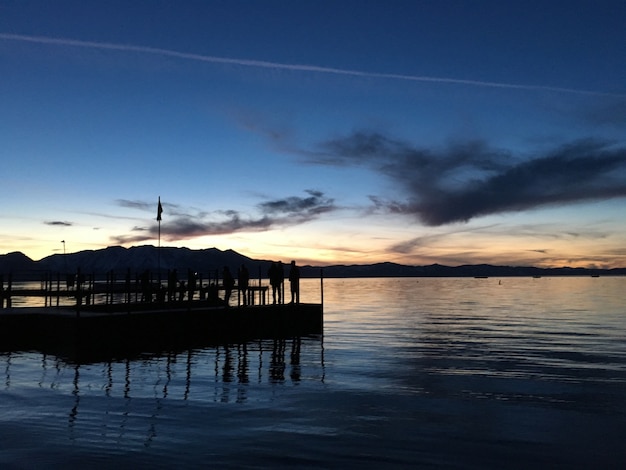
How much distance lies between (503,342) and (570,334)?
833 cm

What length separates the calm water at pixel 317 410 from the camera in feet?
40.1

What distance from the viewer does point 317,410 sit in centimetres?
1634

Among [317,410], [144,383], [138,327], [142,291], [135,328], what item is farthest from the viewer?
[142,291]

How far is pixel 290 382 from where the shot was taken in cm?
2105

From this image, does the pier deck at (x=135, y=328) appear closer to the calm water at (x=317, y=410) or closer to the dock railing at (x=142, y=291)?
the dock railing at (x=142, y=291)

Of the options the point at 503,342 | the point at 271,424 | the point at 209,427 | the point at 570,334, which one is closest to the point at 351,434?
the point at 271,424

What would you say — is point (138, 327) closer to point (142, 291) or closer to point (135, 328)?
point (135, 328)

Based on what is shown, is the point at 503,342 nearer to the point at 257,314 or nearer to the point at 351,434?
the point at 257,314

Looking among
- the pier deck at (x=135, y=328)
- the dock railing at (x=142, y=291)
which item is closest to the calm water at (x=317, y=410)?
the pier deck at (x=135, y=328)

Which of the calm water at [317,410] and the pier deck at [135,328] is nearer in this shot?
the calm water at [317,410]

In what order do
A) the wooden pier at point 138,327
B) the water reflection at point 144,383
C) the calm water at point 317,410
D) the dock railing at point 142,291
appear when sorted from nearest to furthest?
the calm water at point 317,410, the water reflection at point 144,383, the wooden pier at point 138,327, the dock railing at point 142,291

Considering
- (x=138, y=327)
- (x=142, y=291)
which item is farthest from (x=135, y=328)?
(x=142, y=291)

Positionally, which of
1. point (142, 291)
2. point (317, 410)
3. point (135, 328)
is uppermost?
point (142, 291)

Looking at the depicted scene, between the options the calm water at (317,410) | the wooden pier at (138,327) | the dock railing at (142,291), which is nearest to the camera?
the calm water at (317,410)
